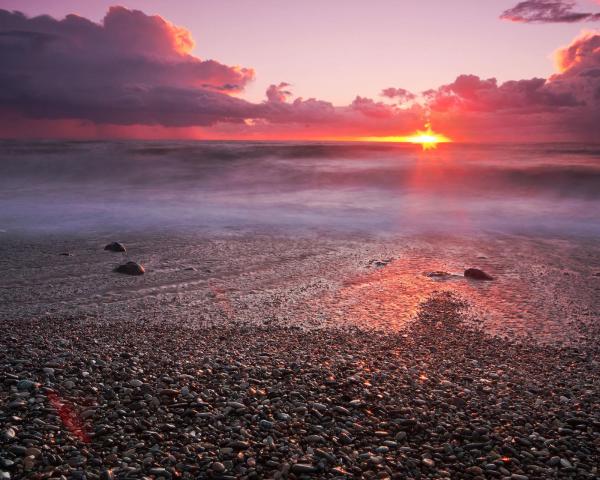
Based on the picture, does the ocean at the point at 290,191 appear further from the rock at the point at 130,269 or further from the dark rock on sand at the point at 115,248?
the rock at the point at 130,269

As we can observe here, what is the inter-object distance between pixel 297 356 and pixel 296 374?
0.64 m

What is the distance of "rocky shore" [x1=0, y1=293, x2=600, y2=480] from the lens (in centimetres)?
426

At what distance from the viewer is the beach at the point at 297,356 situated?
4391 millimetres

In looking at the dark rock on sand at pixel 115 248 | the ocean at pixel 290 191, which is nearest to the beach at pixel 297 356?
the dark rock on sand at pixel 115 248

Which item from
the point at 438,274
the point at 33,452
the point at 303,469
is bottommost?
the point at 438,274

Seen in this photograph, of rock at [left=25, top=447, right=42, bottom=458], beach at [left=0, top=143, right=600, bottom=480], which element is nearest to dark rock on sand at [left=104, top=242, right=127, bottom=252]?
beach at [left=0, top=143, right=600, bottom=480]

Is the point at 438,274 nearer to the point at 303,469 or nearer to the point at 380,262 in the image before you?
the point at 380,262

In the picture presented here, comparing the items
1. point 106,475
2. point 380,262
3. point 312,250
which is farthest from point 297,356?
point 312,250

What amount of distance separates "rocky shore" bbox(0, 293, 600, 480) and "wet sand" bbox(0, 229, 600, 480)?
2cm

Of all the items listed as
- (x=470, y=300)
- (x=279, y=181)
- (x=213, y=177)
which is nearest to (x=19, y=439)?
(x=470, y=300)

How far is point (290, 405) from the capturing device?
5168 millimetres

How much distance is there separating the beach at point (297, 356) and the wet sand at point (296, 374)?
28mm

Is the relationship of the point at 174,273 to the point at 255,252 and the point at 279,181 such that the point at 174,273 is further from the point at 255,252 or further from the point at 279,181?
the point at 279,181

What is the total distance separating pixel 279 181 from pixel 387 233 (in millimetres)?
24575
